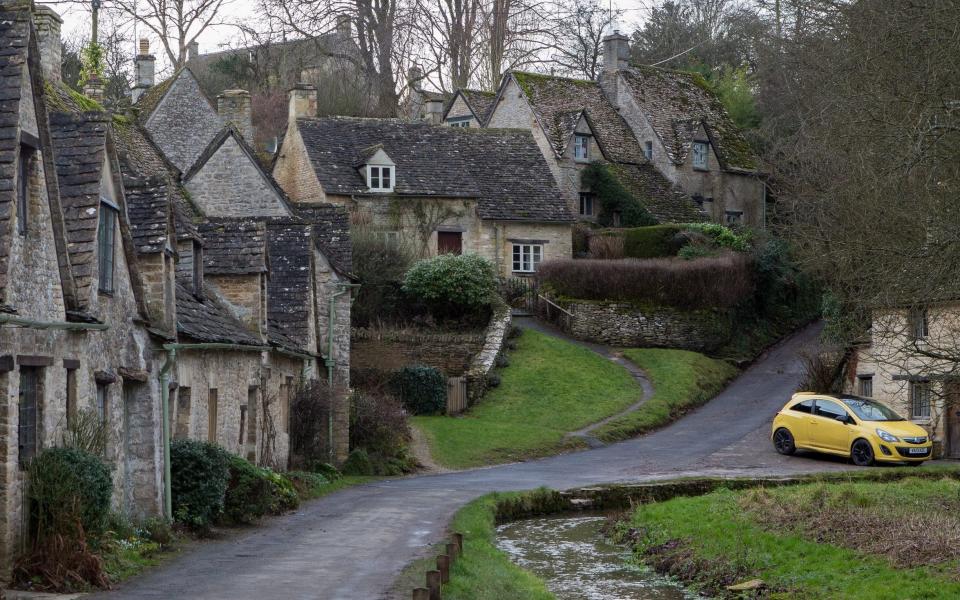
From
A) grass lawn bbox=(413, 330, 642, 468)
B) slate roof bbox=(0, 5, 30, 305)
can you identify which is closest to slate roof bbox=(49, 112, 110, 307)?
slate roof bbox=(0, 5, 30, 305)

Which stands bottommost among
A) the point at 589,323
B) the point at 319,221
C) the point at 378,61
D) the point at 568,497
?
the point at 568,497

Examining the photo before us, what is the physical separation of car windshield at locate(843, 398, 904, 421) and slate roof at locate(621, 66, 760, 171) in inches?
1151

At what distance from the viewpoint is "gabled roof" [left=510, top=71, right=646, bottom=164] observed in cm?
5991

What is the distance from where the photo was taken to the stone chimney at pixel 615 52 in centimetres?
6488

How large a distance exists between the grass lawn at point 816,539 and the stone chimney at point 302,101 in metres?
33.1

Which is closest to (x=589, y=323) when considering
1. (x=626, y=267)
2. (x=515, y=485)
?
(x=626, y=267)

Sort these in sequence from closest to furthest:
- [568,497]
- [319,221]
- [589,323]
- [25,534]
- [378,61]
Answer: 1. [25,534]
2. [568,497]
3. [319,221]
4. [589,323]
5. [378,61]

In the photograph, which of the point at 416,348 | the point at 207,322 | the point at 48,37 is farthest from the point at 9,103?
the point at 416,348

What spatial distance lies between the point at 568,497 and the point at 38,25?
47.5 feet

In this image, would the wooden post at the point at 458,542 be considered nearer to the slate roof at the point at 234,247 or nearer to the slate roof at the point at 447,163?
the slate roof at the point at 234,247

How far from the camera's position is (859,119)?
68.1 feet

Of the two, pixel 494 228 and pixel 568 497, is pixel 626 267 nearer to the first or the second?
pixel 494 228

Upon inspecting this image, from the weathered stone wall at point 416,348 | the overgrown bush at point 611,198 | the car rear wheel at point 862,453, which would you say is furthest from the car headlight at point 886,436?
the overgrown bush at point 611,198

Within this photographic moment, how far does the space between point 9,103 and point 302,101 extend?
4086cm
